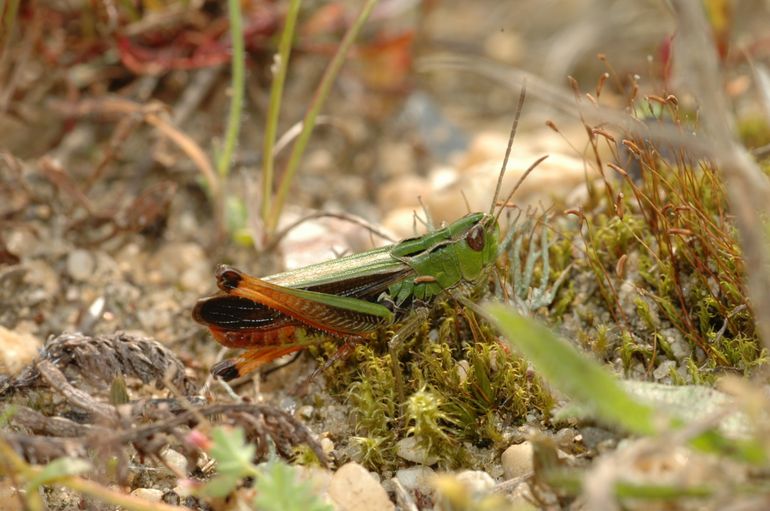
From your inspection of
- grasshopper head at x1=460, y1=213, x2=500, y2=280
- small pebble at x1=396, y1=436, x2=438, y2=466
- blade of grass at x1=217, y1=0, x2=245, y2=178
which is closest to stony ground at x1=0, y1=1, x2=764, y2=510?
small pebble at x1=396, y1=436, x2=438, y2=466

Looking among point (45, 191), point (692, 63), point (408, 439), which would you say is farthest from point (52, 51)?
point (692, 63)

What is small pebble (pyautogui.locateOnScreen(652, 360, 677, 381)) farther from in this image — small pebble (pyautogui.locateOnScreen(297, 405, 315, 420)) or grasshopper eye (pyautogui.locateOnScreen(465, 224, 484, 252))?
small pebble (pyautogui.locateOnScreen(297, 405, 315, 420))

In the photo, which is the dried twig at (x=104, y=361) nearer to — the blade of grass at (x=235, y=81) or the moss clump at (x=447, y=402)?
the moss clump at (x=447, y=402)

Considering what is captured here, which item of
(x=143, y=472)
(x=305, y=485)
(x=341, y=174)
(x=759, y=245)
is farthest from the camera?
(x=341, y=174)

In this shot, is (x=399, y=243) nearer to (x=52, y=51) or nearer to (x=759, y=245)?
(x=759, y=245)

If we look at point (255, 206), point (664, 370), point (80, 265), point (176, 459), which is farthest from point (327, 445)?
point (80, 265)

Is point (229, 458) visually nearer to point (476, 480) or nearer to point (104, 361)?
point (476, 480)

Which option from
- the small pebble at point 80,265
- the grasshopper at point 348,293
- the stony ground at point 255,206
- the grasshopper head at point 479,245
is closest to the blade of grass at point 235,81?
the stony ground at point 255,206
